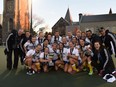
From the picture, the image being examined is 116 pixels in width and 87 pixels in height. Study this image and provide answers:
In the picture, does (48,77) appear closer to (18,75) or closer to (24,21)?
(18,75)

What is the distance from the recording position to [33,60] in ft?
33.0

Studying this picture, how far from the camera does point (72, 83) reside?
26.8 ft

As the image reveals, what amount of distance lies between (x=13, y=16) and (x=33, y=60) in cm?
5786

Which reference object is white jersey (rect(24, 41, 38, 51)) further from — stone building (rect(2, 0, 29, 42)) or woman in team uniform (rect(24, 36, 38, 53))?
stone building (rect(2, 0, 29, 42))

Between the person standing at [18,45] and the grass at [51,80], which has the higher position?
the person standing at [18,45]

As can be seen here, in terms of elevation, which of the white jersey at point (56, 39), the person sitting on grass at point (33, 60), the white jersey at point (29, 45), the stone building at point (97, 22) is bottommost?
the person sitting on grass at point (33, 60)

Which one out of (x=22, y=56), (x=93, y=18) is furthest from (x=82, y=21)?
(x=22, y=56)

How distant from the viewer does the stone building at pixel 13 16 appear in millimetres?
65562

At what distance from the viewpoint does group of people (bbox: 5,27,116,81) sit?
9406 mm

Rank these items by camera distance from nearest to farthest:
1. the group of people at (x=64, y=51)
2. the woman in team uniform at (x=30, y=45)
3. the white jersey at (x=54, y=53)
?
the group of people at (x=64, y=51) < the white jersey at (x=54, y=53) < the woman in team uniform at (x=30, y=45)

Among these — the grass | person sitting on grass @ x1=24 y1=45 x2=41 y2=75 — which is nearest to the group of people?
person sitting on grass @ x1=24 y1=45 x2=41 y2=75

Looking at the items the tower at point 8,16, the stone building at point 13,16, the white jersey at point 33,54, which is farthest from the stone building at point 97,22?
the white jersey at point 33,54

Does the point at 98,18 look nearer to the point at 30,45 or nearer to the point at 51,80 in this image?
the point at 30,45

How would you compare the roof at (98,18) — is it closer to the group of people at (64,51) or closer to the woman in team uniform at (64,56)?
the group of people at (64,51)
